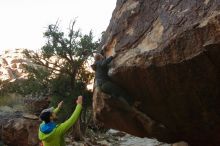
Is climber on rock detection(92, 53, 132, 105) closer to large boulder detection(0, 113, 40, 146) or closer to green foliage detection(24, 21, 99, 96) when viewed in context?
large boulder detection(0, 113, 40, 146)

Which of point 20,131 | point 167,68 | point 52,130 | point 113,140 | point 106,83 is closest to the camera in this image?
point 52,130

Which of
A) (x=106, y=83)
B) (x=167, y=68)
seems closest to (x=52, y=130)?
(x=167, y=68)

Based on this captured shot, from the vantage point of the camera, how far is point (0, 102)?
32875 millimetres

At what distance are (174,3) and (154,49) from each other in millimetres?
1442

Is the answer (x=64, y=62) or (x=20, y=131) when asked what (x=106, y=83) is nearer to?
(x=20, y=131)

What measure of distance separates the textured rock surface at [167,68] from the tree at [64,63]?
1229 cm

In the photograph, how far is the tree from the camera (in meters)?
25.6

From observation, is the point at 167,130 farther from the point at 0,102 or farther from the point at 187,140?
the point at 0,102

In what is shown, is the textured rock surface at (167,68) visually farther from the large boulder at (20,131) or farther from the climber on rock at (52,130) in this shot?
the large boulder at (20,131)

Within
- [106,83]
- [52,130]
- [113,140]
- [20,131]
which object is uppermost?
[106,83]

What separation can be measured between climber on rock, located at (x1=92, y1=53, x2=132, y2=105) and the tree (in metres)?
13.1

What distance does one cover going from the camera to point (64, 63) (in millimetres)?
26078

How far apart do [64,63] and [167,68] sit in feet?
54.0

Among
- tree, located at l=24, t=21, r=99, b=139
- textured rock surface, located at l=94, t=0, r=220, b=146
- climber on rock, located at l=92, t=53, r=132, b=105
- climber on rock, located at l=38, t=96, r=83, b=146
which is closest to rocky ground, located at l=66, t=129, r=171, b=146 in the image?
tree, located at l=24, t=21, r=99, b=139
